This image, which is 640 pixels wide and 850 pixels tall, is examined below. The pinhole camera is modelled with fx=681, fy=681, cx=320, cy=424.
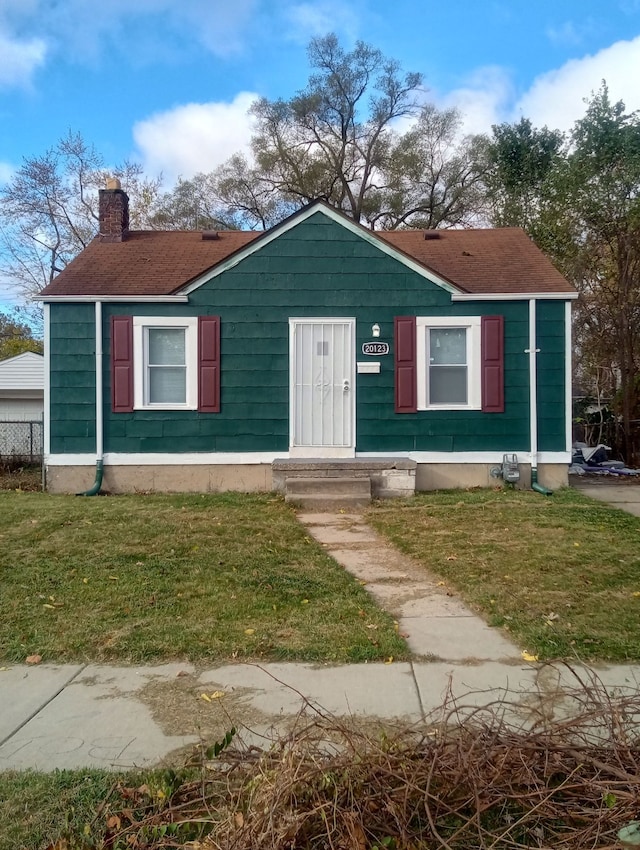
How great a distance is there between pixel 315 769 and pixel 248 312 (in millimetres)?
9276

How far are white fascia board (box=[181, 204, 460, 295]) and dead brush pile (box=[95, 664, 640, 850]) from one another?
29.7ft

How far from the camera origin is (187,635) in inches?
180

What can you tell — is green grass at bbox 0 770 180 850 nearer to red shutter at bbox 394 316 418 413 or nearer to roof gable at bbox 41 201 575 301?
red shutter at bbox 394 316 418 413

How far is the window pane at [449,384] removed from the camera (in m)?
11.2

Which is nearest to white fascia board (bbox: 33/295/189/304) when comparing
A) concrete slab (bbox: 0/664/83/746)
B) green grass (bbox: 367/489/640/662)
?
green grass (bbox: 367/489/640/662)

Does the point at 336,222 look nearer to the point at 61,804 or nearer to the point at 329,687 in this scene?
the point at 329,687

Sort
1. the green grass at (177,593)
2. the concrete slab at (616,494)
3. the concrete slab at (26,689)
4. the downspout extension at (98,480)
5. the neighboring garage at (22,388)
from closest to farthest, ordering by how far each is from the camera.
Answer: the concrete slab at (26,689)
the green grass at (177,593)
the concrete slab at (616,494)
the downspout extension at (98,480)
the neighboring garage at (22,388)

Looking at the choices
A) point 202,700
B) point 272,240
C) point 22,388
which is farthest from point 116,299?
point 22,388

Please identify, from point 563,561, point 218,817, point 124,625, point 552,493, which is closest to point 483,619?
point 563,561

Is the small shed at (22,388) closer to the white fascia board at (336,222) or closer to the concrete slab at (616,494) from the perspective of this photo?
the white fascia board at (336,222)

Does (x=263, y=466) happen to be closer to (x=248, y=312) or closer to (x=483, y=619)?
(x=248, y=312)

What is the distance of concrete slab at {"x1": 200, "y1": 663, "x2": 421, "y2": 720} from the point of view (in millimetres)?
3510

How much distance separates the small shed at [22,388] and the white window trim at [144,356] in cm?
1140

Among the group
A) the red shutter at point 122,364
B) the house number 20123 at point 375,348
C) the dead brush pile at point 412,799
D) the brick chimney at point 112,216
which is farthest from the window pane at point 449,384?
the dead brush pile at point 412,799
